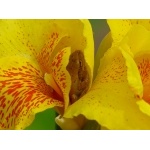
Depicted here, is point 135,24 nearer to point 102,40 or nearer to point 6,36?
point 102,40

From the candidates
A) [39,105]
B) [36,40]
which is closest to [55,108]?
[39,105]

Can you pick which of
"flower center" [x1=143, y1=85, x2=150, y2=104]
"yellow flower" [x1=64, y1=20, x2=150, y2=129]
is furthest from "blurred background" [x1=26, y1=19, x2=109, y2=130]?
"flower center" [x1=143, y1=85, x2=150, y2=104]

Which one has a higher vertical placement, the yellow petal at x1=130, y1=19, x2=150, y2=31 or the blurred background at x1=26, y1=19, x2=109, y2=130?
the yellow petal at x1=130, y1=19, x2=150, y2=31

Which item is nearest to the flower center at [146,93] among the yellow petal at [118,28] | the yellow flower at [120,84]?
the yellow flower at [120,84]

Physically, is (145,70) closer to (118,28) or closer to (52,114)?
(118,28)

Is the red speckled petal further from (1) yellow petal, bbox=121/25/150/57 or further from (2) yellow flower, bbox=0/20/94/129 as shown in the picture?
(1) yellow petal, bbox=121/25/150/57

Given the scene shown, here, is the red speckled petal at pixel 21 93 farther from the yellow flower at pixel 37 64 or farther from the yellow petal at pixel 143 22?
the yellow petal at pixel 143 22
